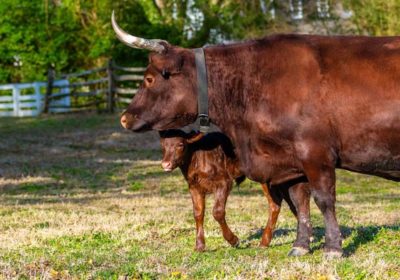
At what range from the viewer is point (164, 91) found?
335 inches

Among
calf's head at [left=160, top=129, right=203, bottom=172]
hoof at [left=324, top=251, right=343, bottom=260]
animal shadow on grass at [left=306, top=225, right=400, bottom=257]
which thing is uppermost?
calf's head at [left=160, top=129, right=203, bottom=172]

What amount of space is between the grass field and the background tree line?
488 inches

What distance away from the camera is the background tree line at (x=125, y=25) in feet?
119

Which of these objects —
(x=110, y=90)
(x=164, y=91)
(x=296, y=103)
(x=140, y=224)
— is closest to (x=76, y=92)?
(x=110, y=90)

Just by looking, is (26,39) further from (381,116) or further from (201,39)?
(381,116)

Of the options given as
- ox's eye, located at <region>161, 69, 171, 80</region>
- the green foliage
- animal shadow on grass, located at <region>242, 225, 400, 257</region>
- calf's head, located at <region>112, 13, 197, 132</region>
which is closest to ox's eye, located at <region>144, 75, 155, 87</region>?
calf's head, located at <region>112, 13, 197, 132</region>

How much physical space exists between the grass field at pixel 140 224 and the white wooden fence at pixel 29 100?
1159 centimetres

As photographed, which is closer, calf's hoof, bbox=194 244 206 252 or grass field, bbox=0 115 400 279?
grass field, bbox=0 115 400 279

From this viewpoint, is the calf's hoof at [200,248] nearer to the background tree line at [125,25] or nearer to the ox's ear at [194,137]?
the ox's ear at [194,137]

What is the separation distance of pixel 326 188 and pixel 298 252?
91cm

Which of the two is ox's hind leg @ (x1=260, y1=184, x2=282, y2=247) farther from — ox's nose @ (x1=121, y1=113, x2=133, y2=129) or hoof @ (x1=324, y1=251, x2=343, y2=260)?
ox's nose @ (x1=121, y1=113, x2=133, y2=129)

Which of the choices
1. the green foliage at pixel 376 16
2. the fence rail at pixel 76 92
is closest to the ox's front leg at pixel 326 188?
the green foliage at pixel 376 16

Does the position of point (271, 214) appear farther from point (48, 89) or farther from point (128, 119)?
point (48, 89)

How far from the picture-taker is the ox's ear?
9.62m
